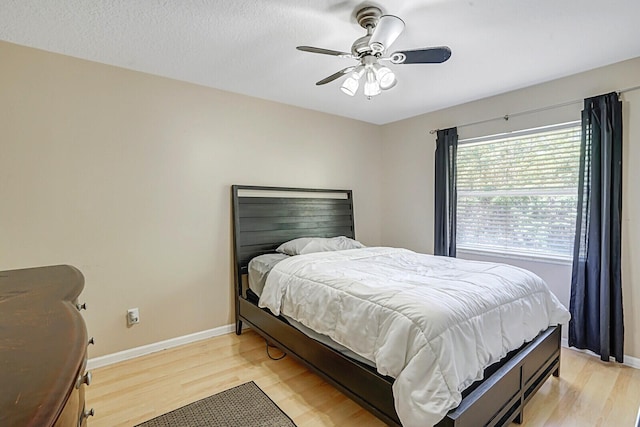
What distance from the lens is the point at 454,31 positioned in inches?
82.2

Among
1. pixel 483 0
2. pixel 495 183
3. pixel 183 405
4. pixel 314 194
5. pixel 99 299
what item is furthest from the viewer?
pixel 314 194

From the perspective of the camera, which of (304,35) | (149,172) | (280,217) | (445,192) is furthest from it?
(445,192)

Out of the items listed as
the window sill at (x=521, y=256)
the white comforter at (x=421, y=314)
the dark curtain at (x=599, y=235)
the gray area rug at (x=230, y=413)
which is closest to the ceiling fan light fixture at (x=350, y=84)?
the white comforter at (x=421, y=314)

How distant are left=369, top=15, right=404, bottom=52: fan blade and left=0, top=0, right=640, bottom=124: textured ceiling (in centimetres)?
15

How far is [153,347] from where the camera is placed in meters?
2.76

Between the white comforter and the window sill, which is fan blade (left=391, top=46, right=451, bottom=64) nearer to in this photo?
the white comforter

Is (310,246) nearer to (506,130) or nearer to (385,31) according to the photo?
(385,31)

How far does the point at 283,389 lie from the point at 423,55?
2.35m

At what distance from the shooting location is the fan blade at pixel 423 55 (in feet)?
6.00

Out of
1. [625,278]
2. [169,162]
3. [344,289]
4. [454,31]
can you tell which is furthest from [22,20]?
[625,278]

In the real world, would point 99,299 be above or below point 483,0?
below

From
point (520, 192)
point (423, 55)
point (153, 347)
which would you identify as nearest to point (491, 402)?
point (423, 55)

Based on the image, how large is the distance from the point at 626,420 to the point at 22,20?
433 centimetres

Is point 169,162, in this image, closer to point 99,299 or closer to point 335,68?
point 99,299
